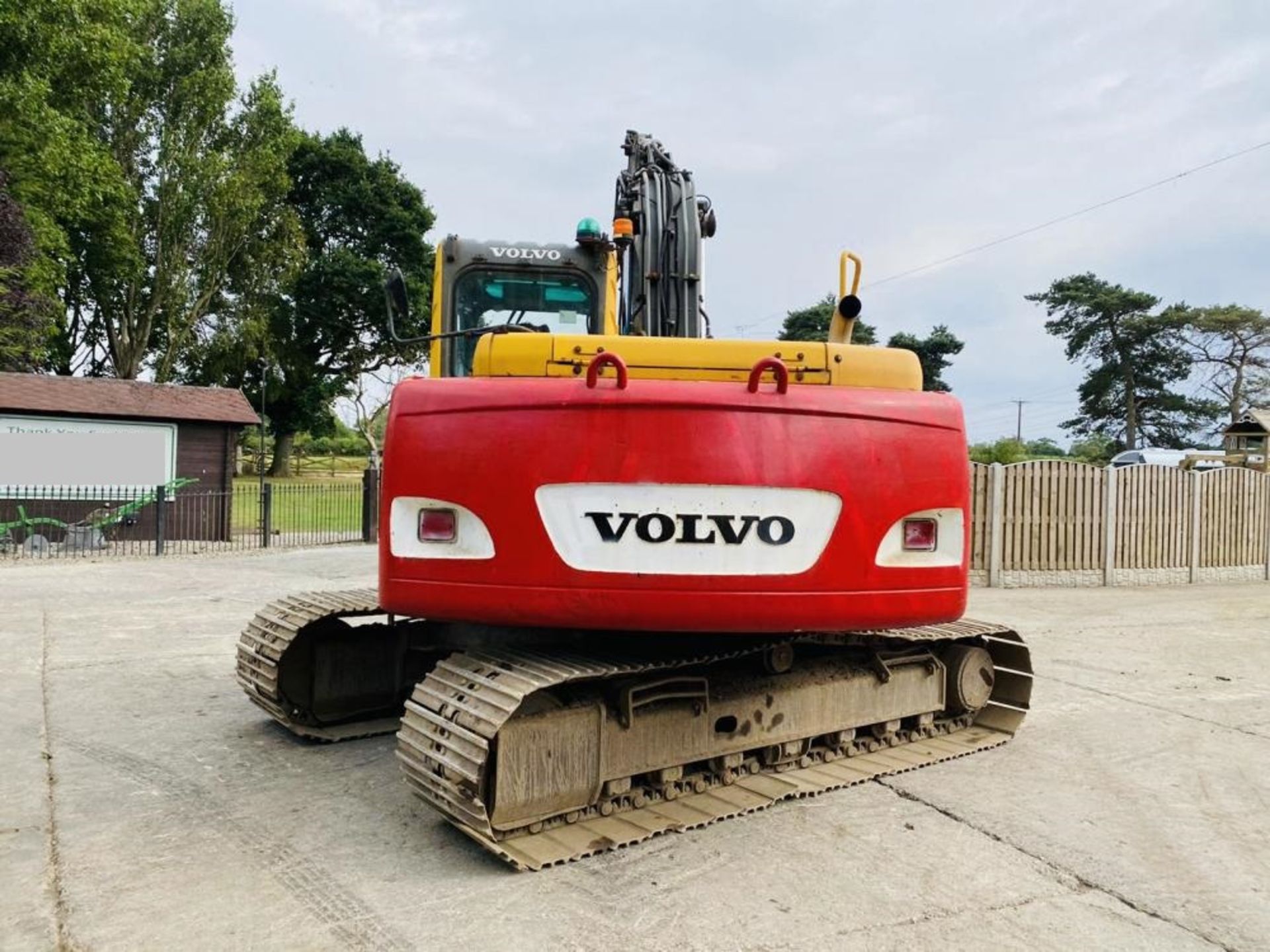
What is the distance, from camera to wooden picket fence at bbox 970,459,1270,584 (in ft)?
39.6

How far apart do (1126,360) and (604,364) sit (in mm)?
52483

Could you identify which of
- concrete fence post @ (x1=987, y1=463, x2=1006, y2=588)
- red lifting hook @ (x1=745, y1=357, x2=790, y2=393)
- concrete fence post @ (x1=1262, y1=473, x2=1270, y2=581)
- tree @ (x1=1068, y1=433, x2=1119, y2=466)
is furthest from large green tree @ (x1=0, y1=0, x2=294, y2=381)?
tree @ (x1=1068, y1=433, x2=1119, y2=466)

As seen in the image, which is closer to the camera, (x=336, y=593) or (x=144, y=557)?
(x=336, y=593)

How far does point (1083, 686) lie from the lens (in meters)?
6.47

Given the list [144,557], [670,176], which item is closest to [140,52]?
[144,557]

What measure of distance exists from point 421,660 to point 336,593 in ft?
2.40

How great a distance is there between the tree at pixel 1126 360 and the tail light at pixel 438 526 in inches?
2015

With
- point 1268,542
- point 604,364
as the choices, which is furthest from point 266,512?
point 1268,542

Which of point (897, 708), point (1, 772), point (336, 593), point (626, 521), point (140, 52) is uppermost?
point (140, 52)

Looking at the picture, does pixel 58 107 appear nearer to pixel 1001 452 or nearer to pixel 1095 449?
pixel 1001 452

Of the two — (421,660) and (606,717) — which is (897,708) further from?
(421,660)

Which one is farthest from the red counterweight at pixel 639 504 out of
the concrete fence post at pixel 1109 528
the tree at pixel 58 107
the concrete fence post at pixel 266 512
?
the tree at pixel 58 107

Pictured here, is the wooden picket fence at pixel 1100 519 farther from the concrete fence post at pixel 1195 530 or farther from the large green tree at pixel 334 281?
the large green tree at pixel 334 281

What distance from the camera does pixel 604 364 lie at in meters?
3.23
